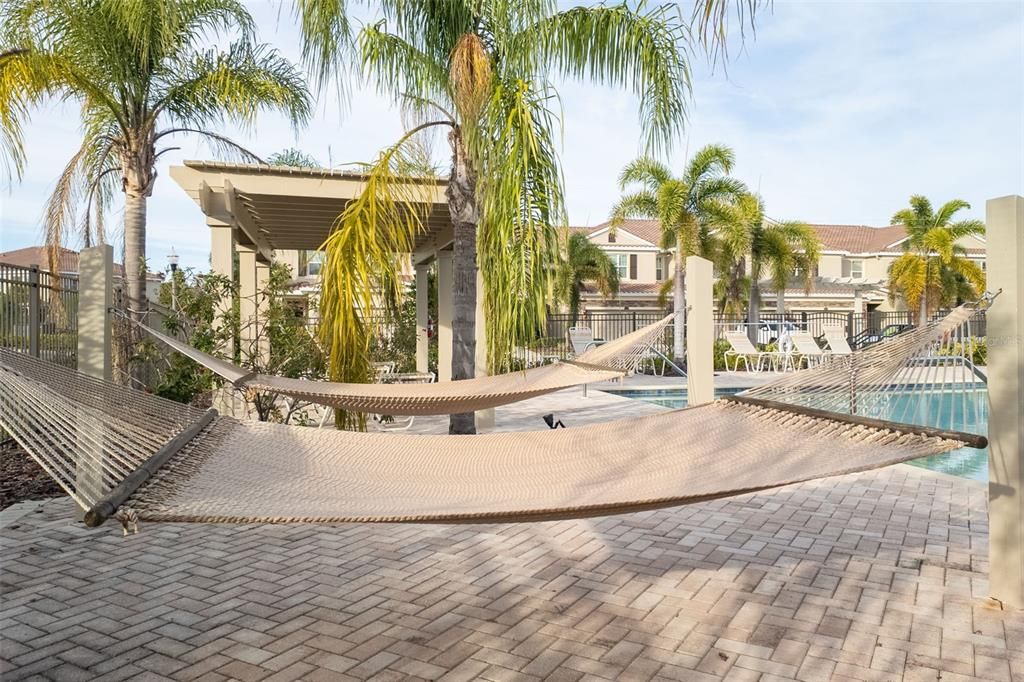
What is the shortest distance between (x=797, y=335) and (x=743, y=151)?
4.79 m

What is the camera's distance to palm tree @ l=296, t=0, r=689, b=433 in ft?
12.7

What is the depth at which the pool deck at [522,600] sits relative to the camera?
210 centimetres

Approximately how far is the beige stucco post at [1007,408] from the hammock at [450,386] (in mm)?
1331

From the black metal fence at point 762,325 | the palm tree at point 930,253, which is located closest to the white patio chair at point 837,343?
the black metal fence at point 762,325

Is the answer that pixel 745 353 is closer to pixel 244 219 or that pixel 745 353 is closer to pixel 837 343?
pixel 837 343

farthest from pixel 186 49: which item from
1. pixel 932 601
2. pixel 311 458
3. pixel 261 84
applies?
pixel 932 601

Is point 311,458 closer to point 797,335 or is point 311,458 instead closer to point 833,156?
point 833,156

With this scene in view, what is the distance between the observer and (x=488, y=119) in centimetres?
405

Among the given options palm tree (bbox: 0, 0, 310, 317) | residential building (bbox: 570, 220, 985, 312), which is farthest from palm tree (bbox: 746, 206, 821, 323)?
palm tree (bbox: 0, 0, 310, 317)

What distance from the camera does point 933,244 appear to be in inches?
752

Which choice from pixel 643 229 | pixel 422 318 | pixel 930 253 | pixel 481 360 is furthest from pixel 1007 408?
pixel 643 229

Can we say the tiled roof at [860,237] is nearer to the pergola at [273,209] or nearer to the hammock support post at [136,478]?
the pergola at [273,209]

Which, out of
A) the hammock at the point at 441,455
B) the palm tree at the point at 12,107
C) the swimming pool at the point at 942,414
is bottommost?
the swimming pool at the point at 942,414

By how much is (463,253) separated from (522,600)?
2.84 m
